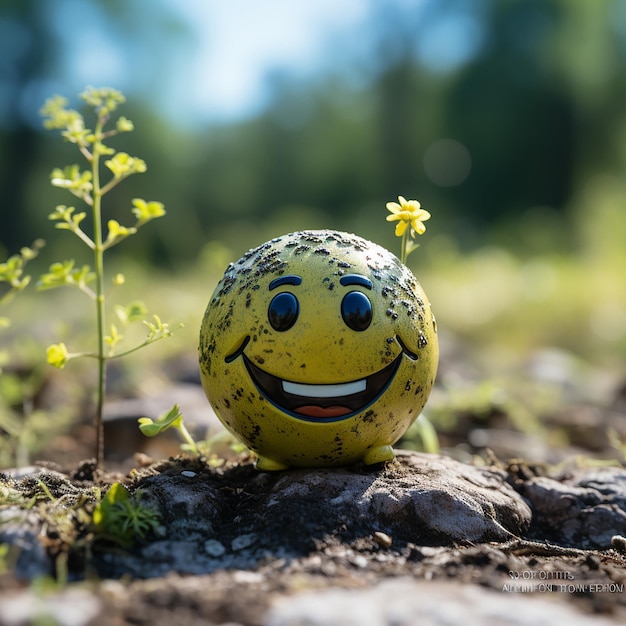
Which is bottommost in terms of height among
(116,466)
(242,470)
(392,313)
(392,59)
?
(116,466)

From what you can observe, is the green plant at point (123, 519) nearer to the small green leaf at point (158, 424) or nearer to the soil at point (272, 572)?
the soil at point (272, 572)

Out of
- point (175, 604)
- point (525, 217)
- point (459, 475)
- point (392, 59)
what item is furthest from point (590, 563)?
point (392, 59)

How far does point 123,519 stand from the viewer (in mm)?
2580

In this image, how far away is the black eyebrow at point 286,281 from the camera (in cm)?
289

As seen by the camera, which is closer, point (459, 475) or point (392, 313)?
point (392, 313)

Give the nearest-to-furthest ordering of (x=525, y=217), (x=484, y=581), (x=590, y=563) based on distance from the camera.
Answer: (x=484, y=581)
(x=590, y=563)
(x=525, y=217)

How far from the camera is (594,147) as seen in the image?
23.8m

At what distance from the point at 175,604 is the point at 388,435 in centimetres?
124

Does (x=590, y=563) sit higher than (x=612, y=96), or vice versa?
(x=612, y=96)

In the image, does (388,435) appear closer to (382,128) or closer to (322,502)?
(322,502)

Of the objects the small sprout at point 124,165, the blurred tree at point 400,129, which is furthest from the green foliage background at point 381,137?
the small sprout at point 124,165

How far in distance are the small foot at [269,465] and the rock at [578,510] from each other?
1.12 meters

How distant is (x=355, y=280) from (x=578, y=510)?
148 centimetres

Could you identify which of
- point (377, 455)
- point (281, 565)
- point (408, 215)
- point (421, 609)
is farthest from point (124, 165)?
point (421, 609)
